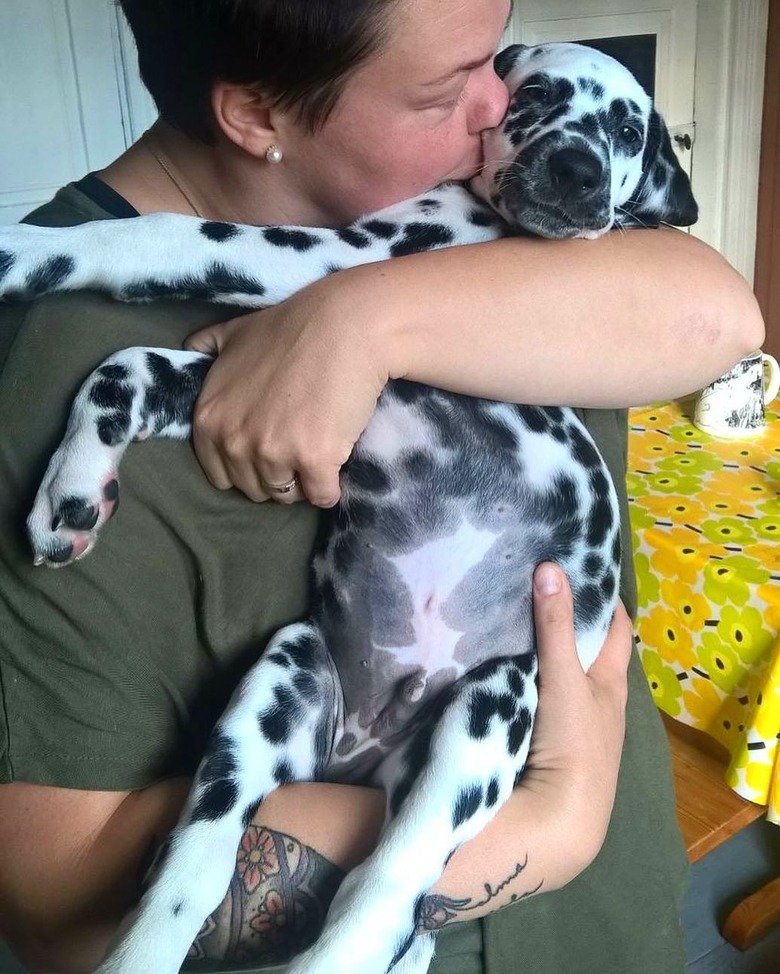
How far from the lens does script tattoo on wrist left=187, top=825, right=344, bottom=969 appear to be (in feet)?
3.77

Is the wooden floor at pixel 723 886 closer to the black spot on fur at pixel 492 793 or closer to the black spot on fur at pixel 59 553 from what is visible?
the black spot on fur at pixel 492 793

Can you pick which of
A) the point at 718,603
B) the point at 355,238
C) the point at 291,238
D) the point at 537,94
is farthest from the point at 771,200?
the point at 291,238

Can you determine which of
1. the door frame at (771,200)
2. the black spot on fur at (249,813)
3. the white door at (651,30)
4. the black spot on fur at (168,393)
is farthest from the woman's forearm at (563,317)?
the door frame at (771,200)

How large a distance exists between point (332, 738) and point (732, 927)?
2.26m

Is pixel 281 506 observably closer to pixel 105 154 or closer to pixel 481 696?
pixel 481 696

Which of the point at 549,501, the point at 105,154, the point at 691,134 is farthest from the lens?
the point at 691,134

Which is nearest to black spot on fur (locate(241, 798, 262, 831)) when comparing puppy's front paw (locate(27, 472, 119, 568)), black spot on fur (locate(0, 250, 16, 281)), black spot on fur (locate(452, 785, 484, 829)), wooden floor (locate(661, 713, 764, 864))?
black spot on fur (locate(452, 785, 484, 829))

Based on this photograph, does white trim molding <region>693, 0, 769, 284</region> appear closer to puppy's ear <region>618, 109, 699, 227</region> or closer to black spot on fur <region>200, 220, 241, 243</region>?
puppy's ear <region>618, 109, 699, 227</region>

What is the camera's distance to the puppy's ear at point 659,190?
172cm

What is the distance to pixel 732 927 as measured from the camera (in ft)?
10.1

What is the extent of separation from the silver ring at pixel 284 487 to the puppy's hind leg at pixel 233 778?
226mm

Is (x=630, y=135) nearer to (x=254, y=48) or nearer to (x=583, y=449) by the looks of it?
(x=583, y=449)

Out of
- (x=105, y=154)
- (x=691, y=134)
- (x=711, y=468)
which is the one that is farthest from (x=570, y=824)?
(x=691, y=134)

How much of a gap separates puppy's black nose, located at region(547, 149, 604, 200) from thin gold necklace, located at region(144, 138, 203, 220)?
0.53 m
